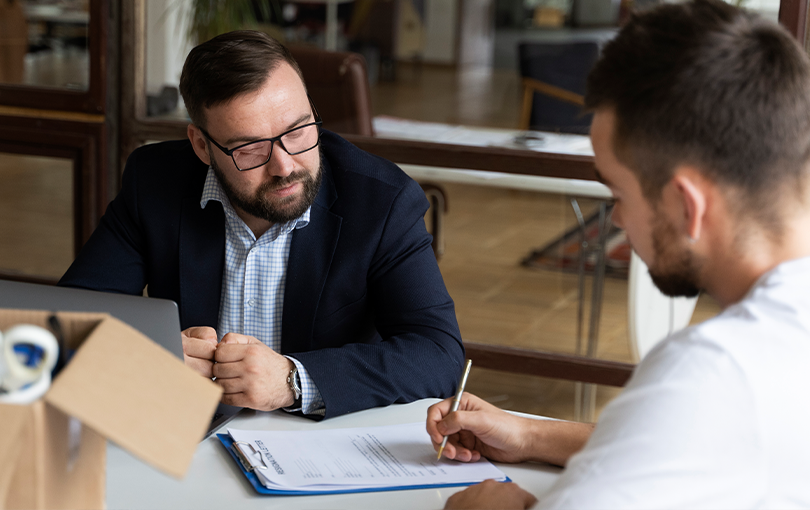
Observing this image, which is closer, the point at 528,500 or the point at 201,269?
the point at 528,500

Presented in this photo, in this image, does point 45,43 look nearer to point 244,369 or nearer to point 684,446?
point 244,369

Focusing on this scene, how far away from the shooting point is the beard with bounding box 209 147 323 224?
146 centimetres

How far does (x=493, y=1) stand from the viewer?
1177 centimetres

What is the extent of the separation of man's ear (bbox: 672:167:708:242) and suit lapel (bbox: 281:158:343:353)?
85 cm

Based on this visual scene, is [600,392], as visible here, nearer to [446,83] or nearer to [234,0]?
[234,0]

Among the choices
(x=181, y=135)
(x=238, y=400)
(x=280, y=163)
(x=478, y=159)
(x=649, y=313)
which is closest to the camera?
(x=238, y=400)

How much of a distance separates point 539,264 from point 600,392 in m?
1.63

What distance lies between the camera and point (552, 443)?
1.08 meters

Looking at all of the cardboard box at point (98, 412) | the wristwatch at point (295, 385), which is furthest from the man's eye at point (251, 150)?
the cardboard box at point (98, 412)

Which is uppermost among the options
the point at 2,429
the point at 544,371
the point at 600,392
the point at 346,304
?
the point at 2,429

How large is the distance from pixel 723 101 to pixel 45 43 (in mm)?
2438

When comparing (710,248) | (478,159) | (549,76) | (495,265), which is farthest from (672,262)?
(495,265)

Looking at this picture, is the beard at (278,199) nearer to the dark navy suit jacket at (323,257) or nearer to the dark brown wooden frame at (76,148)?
the dark navy suit jacket at (323,257)

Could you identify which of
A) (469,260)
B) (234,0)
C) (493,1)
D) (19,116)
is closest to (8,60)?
(19,116)
